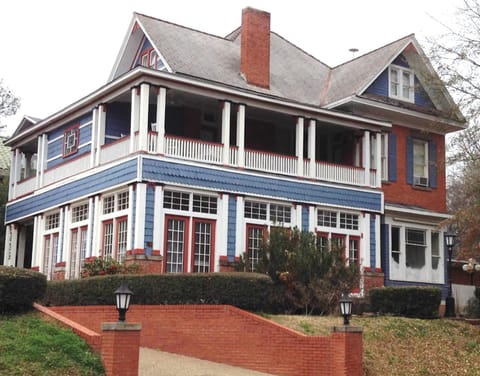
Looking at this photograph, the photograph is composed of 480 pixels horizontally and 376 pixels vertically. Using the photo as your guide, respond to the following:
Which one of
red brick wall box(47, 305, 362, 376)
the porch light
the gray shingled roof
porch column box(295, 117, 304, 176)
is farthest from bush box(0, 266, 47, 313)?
porch column box(295, 117, 304, 176)

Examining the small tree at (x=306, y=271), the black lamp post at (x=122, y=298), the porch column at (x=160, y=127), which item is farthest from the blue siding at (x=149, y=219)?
the black lamp post at (x=122, y=298)

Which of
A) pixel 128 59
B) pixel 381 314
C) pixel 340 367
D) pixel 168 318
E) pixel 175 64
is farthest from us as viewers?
pixel 128 59

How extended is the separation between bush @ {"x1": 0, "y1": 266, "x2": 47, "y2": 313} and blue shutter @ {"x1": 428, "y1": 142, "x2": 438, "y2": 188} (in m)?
19.6

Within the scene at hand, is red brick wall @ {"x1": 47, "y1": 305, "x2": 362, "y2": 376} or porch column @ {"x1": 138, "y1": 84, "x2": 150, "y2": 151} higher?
porch column @ {"x1": 138, "y1": 84, "x2": 150, "y2": 151}

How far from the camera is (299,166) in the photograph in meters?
27.6

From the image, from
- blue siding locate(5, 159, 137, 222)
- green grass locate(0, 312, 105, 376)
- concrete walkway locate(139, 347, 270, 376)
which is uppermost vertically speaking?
blue siding locate(5, 159, 137, 222)

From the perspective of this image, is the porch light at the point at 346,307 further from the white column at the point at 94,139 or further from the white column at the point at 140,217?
the white column at the point at 94,139

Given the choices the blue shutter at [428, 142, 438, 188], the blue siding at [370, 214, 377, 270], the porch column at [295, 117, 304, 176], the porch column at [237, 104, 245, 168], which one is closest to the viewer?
the porch column at [237, 104, 245, 168]

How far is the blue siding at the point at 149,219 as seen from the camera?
2345 centimetres

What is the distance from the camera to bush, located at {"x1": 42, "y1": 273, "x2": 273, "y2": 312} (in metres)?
19.2

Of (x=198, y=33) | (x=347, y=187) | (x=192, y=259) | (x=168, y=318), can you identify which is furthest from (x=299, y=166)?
(x=168, y=318)

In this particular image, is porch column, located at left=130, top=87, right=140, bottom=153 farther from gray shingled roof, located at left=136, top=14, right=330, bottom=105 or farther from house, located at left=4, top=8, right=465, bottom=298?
gray shingled roof, located at left=136, top=14, right=330, bottom=105

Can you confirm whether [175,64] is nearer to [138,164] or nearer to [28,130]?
[138,164]

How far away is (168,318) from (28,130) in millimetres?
14814
